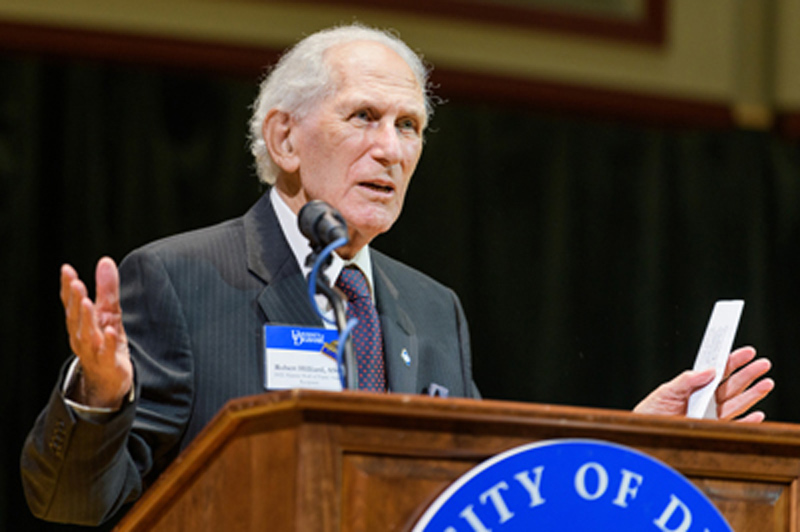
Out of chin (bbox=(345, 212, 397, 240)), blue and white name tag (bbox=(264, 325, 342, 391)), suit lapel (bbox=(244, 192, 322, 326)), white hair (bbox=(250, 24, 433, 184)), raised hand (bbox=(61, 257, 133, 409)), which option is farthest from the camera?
white hair (bbox=(250, 24, 433, 184))

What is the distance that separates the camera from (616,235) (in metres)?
4.46

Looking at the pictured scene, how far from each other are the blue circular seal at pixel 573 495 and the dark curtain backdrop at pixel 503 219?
8.21 feet

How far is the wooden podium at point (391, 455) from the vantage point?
1.36m

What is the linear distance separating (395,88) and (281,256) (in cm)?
41

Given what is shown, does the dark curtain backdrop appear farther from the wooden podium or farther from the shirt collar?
the wooden podium

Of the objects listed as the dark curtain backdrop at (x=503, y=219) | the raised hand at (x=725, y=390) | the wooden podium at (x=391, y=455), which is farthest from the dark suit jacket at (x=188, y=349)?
the dark curtain backdrop at (x=503, y=219)

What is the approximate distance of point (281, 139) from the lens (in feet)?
7.70

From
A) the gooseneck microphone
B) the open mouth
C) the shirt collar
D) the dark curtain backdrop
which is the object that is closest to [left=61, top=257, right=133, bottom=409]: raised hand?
the gooseneck microphone

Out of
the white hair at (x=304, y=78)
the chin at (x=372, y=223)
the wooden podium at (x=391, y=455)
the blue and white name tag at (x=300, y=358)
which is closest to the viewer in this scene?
the wooden podium at (x=391, y=455)

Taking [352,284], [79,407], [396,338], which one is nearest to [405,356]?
[396,338]

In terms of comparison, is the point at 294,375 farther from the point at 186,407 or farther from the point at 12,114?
the point at 12,114

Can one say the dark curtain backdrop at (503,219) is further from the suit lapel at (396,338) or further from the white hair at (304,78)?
the suit lapel at (396,338)

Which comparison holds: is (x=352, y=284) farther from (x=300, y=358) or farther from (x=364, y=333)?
(x=300, y=358)

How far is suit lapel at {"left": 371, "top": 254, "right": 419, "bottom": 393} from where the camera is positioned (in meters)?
2.12
